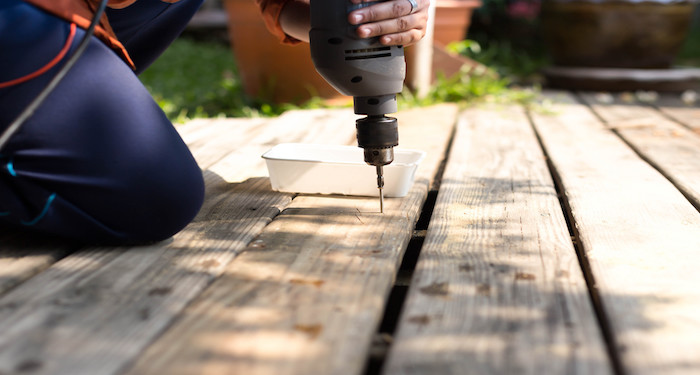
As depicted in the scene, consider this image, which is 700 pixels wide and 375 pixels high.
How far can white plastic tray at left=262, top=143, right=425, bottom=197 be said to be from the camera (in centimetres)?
156

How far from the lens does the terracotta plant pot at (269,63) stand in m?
3.40

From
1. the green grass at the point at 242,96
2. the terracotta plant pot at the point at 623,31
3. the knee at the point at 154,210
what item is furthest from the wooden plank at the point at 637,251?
the terracotta plant pot at the point at 623,31

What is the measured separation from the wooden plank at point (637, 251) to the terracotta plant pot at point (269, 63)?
1553mm

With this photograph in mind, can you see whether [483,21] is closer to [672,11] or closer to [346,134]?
[672,11]

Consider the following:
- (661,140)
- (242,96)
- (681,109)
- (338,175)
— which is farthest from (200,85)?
(338,175)

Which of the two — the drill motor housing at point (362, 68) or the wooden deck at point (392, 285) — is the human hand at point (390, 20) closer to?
the drill motor housing at point (362, 68)

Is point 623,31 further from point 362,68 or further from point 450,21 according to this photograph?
point 362,68

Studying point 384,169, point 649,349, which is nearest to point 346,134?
point 384,169

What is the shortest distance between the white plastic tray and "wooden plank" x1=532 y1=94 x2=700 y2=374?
0.40 meters

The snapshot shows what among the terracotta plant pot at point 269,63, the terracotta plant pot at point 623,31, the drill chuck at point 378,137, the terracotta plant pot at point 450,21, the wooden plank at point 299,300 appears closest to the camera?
the wooden plank at point 299,300

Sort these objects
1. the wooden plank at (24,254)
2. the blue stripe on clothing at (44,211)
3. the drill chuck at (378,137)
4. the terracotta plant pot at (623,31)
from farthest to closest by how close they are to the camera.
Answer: the terracotta plant pot at (623,31) < the drill chuck at (378,137) < the blue stripe on clothing at (44,211) < the wooden plank at (24,254)

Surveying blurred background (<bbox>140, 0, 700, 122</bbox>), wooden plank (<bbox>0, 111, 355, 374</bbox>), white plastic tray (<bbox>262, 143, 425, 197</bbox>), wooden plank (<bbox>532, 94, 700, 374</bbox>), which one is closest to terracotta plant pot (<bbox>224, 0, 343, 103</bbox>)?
blurred background (<bbox>140, 0, 700, 122</bbox>)

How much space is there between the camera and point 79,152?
4.00 ft

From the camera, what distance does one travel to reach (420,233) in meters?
1.43
